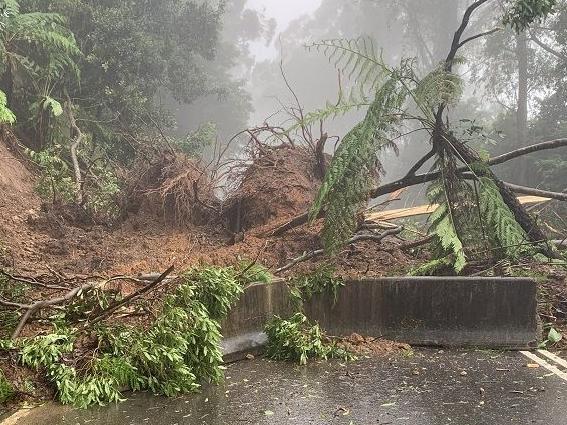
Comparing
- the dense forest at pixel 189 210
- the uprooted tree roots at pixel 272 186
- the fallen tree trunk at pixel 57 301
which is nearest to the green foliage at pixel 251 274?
the dense forest at pixel 189 210

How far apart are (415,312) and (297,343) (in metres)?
1.52

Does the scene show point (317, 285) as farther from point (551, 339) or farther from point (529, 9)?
point (529, 9)

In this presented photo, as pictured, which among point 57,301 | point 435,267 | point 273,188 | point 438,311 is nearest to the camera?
point 57,301

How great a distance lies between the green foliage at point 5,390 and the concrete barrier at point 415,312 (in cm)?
211

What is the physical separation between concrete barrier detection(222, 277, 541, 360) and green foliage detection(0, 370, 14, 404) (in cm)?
211

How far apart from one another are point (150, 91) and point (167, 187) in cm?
1050

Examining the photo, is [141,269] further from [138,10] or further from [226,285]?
[138,10]

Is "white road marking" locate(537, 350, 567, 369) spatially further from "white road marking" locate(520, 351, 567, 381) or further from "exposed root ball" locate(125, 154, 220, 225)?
"exposed root ball" locate(125, 154, 220, 225)

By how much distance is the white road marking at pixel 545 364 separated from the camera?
4805 mm

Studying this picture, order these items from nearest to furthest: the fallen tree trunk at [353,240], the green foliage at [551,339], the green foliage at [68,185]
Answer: the green foliage at [551,339] < the fallen tree trunk at [353,240] < the green foliage at [68,185]

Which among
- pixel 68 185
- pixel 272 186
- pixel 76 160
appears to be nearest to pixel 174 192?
pixel 272 186

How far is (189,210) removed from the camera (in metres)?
10.2

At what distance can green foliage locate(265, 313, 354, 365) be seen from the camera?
5.54 metres

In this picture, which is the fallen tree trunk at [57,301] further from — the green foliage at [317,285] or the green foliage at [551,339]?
the green foliage at [551,339]
